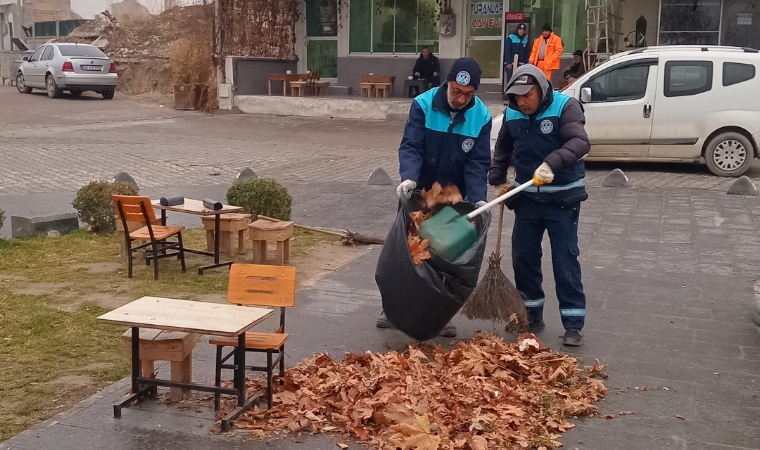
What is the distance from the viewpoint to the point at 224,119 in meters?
21.3

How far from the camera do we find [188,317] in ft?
14.5

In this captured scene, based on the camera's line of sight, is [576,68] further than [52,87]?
No

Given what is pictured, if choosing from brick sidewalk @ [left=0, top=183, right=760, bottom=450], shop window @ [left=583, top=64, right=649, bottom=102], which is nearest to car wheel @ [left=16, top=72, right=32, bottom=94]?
brick sidewalk @ [left=0, top=183, right=760, bottom=450]

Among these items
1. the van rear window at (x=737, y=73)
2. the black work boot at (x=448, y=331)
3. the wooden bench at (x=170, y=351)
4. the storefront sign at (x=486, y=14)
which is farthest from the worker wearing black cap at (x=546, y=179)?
the storefront sign at (x=486, y=14)

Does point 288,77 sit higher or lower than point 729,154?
higher

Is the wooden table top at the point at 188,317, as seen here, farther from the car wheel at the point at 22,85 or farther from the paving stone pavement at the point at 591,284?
the car wheel at the point at 22,85

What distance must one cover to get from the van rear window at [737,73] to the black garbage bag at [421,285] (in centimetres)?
921

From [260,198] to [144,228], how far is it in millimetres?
1416

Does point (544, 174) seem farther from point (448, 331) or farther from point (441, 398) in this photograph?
point (441, 398)

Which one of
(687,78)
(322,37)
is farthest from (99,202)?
(322,37)

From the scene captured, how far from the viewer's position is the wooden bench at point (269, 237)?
7863mm

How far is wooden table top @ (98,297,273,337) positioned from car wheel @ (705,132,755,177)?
34.0 ft

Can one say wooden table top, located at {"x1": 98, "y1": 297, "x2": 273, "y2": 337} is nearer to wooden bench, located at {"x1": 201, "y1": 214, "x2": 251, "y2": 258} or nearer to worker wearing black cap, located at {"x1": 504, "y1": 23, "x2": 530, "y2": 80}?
wooden bench, located at {"x1": 201, "y1": 214, "x2": 251, "y2": 258}

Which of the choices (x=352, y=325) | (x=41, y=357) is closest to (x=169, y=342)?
(x=41, y=357)
